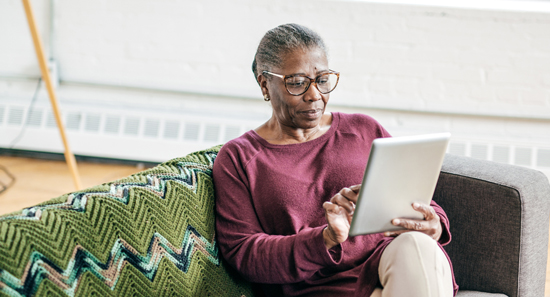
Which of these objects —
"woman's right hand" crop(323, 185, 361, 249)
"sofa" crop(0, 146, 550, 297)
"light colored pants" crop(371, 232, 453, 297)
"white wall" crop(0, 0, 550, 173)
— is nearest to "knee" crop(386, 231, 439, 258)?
"light colored pants" crop(371, 232, 453, 297)

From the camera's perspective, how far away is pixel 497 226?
4.17ft

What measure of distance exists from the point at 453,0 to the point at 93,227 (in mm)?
2356

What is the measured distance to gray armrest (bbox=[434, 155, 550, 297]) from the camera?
1.23 m

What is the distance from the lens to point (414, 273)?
97 cm

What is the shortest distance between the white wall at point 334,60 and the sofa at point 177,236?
135 centimetres

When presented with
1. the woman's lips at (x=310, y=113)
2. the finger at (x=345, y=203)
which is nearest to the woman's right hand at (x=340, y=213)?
the finger at (x=345, y=203)

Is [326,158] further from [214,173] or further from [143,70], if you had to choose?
[143,70]

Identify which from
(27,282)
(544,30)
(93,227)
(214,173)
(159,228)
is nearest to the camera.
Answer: (27,282)

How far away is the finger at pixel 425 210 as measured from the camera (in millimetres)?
1054

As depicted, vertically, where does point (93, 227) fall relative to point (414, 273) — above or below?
above

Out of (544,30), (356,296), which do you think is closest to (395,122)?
(544,30)

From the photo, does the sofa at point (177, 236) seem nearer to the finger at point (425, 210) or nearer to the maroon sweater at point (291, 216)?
the maroon sweater at point (291, 216)

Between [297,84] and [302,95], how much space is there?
29mm

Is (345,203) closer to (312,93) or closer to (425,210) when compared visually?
(425,210)
